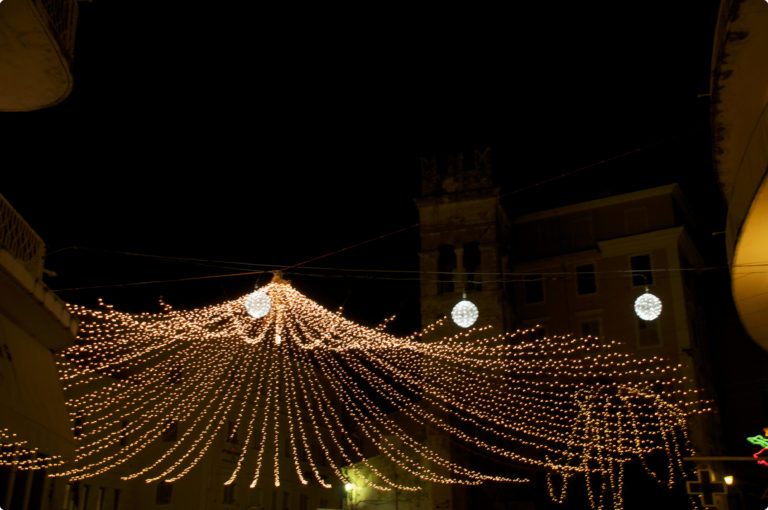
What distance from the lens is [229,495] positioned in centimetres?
2577

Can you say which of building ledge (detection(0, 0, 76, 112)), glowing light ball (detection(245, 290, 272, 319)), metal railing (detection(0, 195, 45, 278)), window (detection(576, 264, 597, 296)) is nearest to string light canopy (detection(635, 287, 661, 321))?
window (detection(576, 264, 597, 296))

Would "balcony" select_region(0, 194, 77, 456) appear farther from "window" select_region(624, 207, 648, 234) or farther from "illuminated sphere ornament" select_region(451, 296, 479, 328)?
"window" select_region(624, 207, 648, 234)

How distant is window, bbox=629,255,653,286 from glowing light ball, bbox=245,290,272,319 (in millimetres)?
18249

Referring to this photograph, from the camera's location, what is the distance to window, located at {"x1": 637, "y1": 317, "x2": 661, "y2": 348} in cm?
2525

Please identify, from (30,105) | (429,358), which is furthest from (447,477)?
(30,105)

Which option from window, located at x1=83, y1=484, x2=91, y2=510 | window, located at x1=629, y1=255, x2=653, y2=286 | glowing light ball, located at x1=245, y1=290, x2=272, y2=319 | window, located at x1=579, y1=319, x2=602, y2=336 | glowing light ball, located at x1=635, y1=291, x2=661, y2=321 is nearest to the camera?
glowing light ball, located at x1=245, y1=290, x2=272, y2=319

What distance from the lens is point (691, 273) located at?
2759 cm

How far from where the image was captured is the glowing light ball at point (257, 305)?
1165 cm

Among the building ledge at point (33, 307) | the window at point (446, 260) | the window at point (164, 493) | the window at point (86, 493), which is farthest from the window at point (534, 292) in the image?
the building ledge at point (33, 307)

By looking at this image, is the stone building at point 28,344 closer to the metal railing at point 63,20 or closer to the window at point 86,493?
the metal railing at point 63,20

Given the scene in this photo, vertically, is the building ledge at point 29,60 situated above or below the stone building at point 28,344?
above

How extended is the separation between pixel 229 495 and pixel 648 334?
53.6ft

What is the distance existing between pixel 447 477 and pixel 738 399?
1192 cm

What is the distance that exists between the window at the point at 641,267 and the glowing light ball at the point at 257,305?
18.2 m
